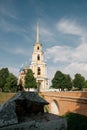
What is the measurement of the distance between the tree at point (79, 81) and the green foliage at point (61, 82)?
1.92 meters

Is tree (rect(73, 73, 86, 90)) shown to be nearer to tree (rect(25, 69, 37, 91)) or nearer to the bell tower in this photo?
the bell tower

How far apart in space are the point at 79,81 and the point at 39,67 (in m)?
11.1

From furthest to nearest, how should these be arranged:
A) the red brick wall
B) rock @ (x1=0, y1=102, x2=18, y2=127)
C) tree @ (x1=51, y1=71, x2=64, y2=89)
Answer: tree @ (x1=51, y1=71, x2=64, y2=89) → the red brick wall → rock @ (x1=0, y1=102, x2=18, y2=127)

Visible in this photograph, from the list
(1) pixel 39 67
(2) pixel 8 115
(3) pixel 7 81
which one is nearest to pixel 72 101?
(2) pixel 8 115

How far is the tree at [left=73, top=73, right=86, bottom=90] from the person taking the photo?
58.6 m

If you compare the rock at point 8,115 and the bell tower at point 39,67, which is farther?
the bell tower at point 39,67

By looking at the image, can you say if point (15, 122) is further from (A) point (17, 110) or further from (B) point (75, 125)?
(B) point (75, 125)

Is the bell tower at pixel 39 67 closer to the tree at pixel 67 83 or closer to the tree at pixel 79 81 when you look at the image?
the tree at pixel 67 83

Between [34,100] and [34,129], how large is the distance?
0.23m

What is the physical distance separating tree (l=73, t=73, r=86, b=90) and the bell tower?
7655mm

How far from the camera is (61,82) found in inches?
2235

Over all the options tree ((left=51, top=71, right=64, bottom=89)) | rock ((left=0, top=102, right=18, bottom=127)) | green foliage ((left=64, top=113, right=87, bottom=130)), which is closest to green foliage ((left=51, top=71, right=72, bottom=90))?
tree ((left=51, top=71, right=64, bottom=89))

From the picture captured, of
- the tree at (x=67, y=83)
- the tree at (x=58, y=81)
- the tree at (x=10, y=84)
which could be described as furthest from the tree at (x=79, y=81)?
the tree at (x=10, y=84)

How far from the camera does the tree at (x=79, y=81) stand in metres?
58.6
